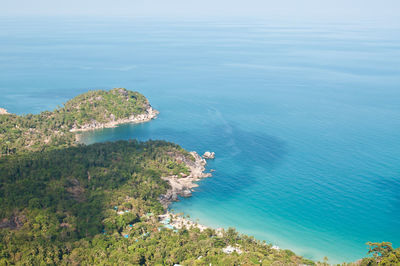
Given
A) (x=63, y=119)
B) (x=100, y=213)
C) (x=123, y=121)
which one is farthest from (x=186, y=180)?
(x=63, y=119)

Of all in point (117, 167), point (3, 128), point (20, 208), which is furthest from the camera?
point (3, 128)

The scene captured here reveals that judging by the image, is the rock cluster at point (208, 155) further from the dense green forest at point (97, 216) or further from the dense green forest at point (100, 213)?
the dense green forest at point (100, 213)

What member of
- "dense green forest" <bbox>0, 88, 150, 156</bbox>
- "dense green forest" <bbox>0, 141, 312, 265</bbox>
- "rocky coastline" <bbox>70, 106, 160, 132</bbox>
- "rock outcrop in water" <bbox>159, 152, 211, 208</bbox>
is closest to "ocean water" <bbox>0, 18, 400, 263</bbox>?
"rock outcrop in water" <bbox>159, 152, 211, 208</bbox>

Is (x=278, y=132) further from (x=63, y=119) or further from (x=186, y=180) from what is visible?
(x=63, y=119)

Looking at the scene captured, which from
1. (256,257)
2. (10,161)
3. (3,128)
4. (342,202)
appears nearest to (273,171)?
(342,202)

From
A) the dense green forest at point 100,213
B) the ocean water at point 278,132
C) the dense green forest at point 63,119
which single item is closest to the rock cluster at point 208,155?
the ocean water at point 278,132

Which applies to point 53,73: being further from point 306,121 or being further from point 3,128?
point 306,121
